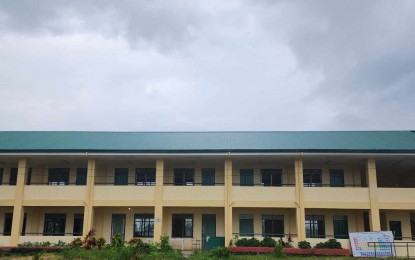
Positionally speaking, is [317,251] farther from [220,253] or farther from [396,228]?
[396,228]

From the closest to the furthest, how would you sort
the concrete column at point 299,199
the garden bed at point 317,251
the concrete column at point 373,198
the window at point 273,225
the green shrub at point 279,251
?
the green shrub at point 279,251 → the garden bed at point 317,251 → the concrete column at point 373,198 → the concrete column at point 299,199 → the window at point 273,225

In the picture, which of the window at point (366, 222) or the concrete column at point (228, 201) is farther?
the window at point (366, 222)

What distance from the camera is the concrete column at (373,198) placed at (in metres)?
29.6

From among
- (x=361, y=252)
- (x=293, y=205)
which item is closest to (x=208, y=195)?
(x=293, y=205)

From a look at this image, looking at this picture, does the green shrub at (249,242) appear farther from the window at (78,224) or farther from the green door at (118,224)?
the window at (78,224)

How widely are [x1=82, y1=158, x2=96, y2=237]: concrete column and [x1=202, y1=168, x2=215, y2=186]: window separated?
7.61 m

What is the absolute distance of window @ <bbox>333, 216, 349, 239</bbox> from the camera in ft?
107

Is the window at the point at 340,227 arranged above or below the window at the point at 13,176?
below

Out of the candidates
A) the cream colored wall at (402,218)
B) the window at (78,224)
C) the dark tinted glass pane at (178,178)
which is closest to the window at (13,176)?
the window at (78,224)

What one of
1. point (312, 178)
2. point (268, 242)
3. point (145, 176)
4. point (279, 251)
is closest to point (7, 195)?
point (145, 176)

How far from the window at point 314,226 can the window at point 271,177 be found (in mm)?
3114

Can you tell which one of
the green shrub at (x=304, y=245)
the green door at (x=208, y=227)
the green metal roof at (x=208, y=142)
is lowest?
the green shrub at (x=304, y=245)

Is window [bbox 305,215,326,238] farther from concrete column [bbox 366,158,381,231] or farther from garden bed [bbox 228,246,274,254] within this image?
garden bed [bbox 228,246,274,254]

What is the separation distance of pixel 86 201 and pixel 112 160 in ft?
11.0
